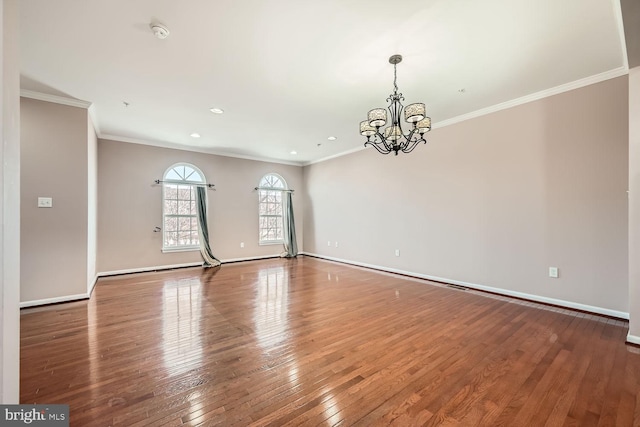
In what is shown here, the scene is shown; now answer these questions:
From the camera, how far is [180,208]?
5.96 meters

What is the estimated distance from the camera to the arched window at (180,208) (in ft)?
18.8

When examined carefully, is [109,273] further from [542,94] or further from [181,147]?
[542,94]

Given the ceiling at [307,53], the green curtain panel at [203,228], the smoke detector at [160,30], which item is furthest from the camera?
the green curtain panel at [203,228]

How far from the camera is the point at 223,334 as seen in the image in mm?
2605

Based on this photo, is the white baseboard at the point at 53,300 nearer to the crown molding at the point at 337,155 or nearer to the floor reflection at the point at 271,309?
the floor reflection at the point at 271,309

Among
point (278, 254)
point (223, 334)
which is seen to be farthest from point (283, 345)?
point (278, 254)

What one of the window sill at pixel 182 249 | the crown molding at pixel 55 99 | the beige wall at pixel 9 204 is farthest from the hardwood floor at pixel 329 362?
the crown molding at pixel 55 99

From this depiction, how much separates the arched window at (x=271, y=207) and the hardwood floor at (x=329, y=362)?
3.66m

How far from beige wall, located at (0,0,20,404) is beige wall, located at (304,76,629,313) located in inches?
187

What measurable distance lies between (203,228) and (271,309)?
3.56 metres

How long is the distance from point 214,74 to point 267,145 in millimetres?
2928

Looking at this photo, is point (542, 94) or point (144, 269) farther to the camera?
point (144, 269)

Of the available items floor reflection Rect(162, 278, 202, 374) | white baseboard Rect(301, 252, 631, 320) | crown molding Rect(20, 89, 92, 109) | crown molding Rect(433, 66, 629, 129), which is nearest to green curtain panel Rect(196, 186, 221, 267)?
floor reflection Rect(162, 278, 202, 374)

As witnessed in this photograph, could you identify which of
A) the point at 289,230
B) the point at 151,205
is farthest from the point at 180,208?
the point at 289,230
